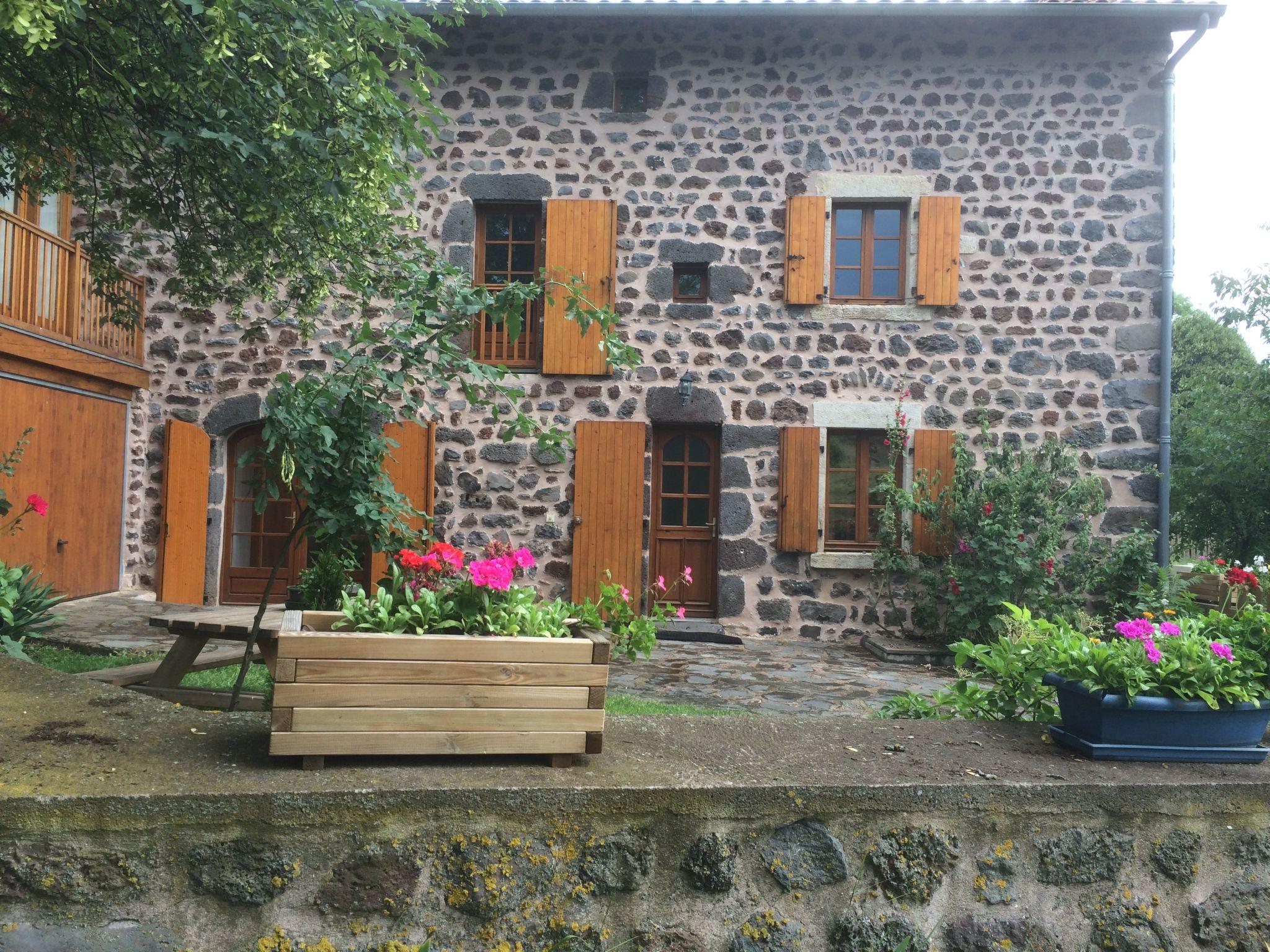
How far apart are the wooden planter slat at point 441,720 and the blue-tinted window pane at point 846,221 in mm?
7564

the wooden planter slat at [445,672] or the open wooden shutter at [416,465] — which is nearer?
the wooden planter slat at [445,672]

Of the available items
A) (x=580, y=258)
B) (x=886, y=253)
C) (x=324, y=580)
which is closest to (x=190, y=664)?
(x=324, y=580)

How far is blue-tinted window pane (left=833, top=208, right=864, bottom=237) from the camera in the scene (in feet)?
28.5

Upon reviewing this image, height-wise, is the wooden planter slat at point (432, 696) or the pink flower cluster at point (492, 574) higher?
the pink flower cluster at point (492, 574)

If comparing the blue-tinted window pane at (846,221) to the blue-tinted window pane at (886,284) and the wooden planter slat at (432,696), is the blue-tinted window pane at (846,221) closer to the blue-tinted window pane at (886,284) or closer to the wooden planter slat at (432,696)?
the blue-tinted window pane at (886,284)

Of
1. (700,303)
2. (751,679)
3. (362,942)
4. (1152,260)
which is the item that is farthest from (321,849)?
(1152,260)

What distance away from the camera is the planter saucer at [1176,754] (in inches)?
82.3

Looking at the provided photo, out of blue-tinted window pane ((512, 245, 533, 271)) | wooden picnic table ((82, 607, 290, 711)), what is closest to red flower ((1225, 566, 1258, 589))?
wooden picnic table ((82, 607, 290, 711))

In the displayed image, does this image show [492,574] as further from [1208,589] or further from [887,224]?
[1208,589]

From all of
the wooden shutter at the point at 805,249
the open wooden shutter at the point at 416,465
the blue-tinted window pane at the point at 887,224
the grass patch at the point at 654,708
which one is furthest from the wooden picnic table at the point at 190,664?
the blue-tinted window pane at the point at 887,224

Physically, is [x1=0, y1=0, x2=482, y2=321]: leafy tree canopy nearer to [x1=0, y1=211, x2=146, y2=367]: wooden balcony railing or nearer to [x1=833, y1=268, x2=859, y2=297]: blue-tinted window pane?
[x1=0, y1=211, x2=146, y2=367]: wooden balcony railing

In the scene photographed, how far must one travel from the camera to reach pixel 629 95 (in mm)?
8664

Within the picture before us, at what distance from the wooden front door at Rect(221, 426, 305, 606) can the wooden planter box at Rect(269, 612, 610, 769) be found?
24.5 feet

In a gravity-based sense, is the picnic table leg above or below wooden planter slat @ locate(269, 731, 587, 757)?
below
